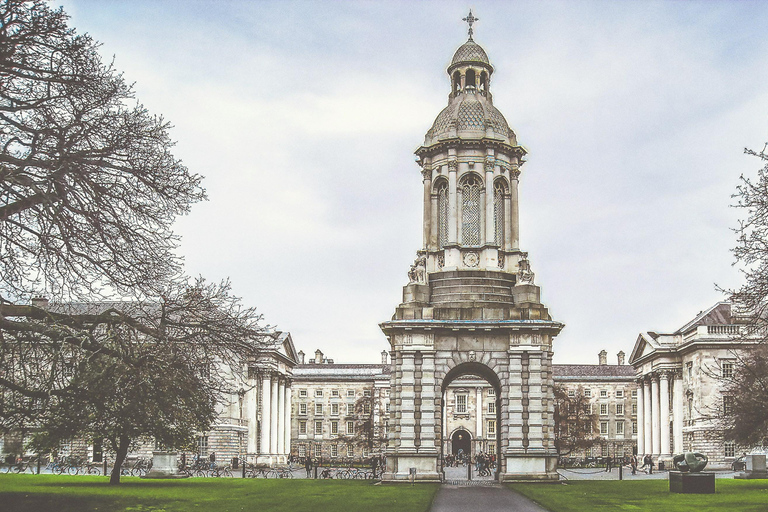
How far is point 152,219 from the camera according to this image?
18750 mm

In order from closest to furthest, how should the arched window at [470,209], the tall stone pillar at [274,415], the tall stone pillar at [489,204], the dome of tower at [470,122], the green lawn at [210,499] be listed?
the green lawn at [210,499] < the tall stone pillar at [489,204] < the arched window at [470,209] < the dome of tower at [470,122] < the tall stone pillar at [274,415]

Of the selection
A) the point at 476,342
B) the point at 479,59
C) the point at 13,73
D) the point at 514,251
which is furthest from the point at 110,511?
the point at 479,59

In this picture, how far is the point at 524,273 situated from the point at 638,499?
41.3 ft

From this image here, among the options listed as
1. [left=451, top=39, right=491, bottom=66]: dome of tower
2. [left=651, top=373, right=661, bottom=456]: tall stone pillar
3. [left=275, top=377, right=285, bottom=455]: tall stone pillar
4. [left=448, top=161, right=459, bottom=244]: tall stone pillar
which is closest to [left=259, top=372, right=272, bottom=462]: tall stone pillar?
[left=275, top=377, right=285, bottom=455]: tall stone pillar

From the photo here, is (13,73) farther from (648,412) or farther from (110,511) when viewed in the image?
(648,412)

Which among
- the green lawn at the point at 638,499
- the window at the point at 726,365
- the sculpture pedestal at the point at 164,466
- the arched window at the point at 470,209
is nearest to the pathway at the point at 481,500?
the green lawn at the point at 638,499

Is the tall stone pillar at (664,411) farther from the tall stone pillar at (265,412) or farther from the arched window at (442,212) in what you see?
the arched window at (442,212)

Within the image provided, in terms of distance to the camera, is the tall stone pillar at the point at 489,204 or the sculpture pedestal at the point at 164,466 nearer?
the tall stone pillar at the point at 489,204

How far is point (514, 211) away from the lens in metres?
41.4

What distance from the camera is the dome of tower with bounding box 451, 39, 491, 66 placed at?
140 feet

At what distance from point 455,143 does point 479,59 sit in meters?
4.84

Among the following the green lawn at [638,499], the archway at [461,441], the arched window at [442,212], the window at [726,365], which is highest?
the arched window at [442,212]

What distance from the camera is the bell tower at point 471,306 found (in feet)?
122

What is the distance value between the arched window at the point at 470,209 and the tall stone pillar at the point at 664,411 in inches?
1670
